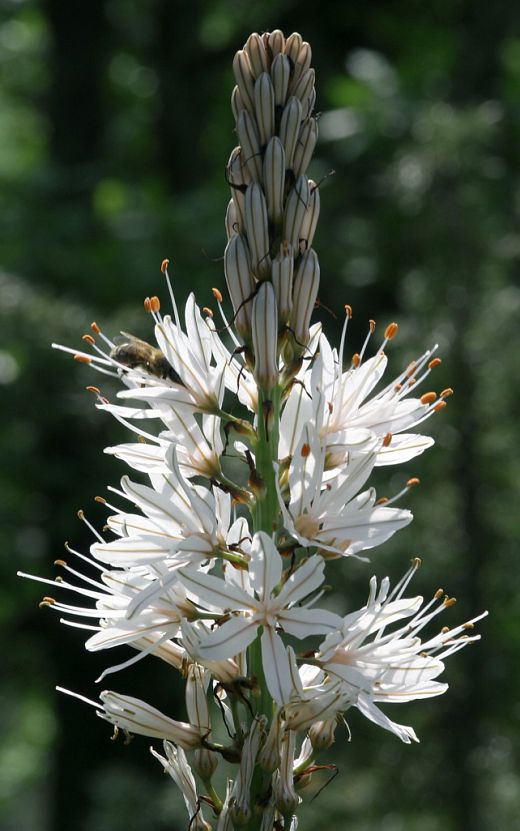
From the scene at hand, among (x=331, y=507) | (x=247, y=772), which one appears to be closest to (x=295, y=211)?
(x=331, y=507)

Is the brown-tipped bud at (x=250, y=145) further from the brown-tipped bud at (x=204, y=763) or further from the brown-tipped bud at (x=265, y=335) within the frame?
the brown-tipped bud at (x=204, y=763)

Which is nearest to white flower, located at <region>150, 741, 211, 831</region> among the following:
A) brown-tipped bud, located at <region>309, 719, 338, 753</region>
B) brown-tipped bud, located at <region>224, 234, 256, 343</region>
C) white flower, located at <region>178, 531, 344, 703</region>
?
brown-tipped bud, located at <region>309, 719, 338, 753</region>

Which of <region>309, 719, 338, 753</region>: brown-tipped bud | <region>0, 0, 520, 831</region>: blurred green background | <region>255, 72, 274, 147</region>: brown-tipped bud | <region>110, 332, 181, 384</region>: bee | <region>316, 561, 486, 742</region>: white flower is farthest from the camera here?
<region>0, 0, 520, 831</region>: blurred green background

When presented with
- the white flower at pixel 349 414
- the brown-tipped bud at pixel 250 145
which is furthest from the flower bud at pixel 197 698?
the brown-tipped bud at pixel 250 145

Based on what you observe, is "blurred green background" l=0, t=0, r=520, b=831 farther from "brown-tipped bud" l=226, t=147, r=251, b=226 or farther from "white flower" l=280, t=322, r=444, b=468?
"white flower" l=280, t=322, r=444, b=468

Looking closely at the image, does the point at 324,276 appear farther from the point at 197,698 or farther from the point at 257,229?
the point at 197,698
